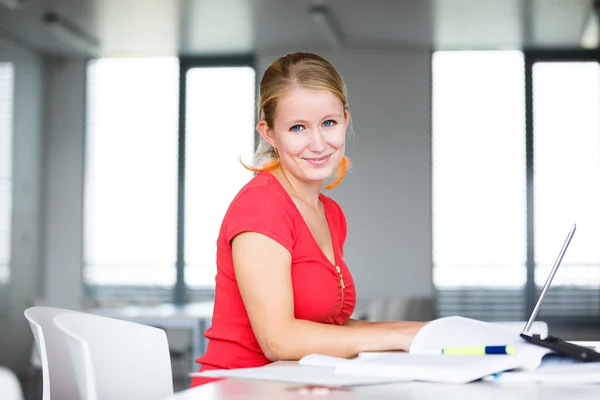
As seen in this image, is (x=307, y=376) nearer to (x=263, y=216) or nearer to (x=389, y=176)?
(x=263, y=216)

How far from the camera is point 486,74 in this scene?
9.55m

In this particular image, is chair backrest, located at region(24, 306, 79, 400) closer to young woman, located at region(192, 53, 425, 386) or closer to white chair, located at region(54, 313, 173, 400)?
white chair, located at region(54, 313, 173, 400)

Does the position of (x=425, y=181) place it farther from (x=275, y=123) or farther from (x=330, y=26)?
(x=275, y=123)

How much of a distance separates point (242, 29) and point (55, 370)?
767 cm

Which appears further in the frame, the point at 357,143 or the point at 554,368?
the point at 357,143

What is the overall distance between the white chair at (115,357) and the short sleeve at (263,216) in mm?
249

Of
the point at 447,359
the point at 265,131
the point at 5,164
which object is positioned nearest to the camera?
the point at 447,359

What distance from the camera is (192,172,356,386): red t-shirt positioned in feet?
5.17

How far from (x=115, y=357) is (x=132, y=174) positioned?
870 centimetres

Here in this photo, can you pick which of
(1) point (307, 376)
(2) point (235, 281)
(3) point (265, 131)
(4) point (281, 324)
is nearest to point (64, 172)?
(3) point (265, 131)

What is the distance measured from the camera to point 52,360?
1423mm

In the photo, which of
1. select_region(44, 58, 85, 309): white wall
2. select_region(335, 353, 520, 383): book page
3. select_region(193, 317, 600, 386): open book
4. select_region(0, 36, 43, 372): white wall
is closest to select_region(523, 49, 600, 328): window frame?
select_region(44, 58, 85, 309): white wall

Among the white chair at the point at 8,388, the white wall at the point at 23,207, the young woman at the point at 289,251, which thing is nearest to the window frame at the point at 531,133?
the white wall at the point at 23,207

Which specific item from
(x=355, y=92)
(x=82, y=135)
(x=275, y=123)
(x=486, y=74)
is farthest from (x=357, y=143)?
(x=275, y=123)
